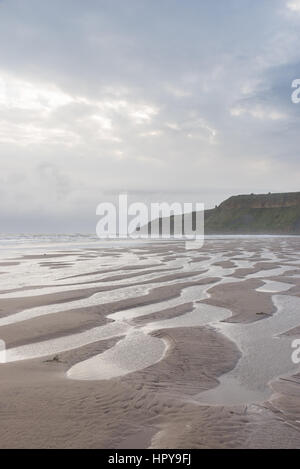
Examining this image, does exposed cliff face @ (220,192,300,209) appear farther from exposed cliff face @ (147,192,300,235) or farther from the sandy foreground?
the sandy foreground

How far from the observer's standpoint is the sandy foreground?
9.93ft

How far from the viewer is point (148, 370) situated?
4.45m

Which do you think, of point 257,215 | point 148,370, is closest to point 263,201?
point 257,215

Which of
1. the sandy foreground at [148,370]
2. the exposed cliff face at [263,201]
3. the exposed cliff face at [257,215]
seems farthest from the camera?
the exposed cliff face at [263,201]

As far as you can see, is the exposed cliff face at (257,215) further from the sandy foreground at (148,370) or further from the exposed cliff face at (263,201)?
the sandy foreground at (148,370)

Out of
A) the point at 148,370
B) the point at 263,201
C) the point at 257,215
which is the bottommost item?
the point at 148,370

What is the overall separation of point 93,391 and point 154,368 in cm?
98

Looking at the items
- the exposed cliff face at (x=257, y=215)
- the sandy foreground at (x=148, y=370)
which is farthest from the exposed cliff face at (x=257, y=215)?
the sandy foreground at (x=148, y=370)

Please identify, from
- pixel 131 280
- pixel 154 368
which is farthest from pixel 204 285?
pixel 154 368

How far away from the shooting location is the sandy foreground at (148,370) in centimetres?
303

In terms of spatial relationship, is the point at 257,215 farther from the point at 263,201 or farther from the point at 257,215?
the point at 263,201

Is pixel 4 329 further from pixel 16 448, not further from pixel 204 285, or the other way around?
pixel 204 285

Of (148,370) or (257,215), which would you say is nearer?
(148,370)

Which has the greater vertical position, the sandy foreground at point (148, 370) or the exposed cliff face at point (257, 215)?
the exposed cliff face at point (257, 215)
